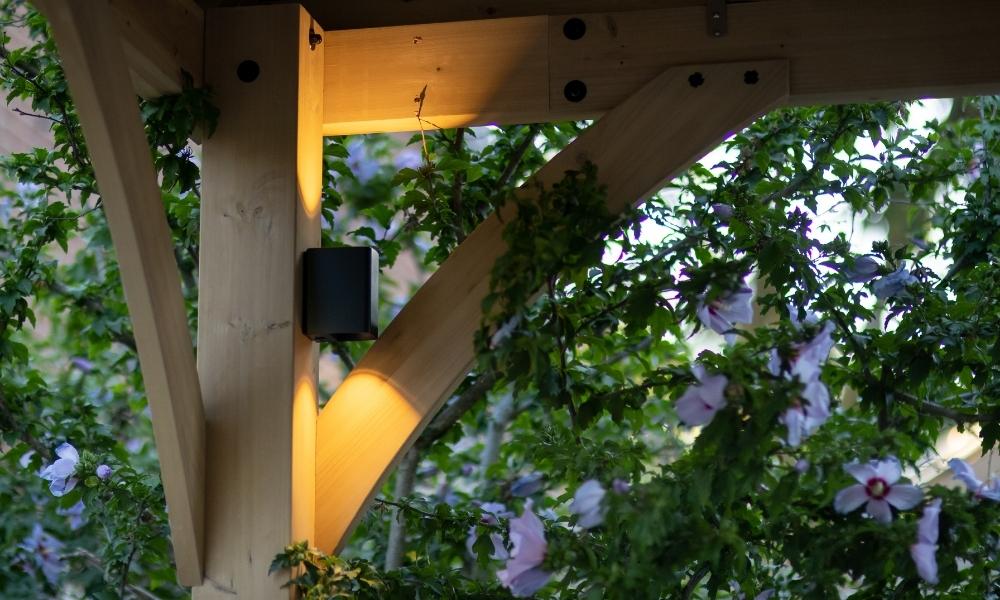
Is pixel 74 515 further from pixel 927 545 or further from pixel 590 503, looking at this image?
pixel 927 545

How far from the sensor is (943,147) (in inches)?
108

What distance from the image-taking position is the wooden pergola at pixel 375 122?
1910mm

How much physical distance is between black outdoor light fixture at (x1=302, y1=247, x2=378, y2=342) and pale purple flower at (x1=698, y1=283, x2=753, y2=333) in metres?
0.54

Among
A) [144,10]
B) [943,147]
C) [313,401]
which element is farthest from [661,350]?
[144,10]

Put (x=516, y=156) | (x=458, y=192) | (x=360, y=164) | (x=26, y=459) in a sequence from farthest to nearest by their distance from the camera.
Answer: (x=360, y=164)
(x=26, y=459)
(x=516, y=156)
(x=458, y=192)

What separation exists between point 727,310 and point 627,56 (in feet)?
1.63

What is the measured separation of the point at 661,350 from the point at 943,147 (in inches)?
35.9

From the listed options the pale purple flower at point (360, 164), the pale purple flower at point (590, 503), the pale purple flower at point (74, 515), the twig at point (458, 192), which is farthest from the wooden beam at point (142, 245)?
the pale purple flower at point (360, 164)

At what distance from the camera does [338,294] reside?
6.51 feet

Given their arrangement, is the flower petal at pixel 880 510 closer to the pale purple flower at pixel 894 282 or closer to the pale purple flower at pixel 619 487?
the pale purple flower at pixel 619 487

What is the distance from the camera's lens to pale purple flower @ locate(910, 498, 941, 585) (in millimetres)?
1589

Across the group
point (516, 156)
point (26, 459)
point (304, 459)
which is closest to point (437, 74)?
point (516, 156)

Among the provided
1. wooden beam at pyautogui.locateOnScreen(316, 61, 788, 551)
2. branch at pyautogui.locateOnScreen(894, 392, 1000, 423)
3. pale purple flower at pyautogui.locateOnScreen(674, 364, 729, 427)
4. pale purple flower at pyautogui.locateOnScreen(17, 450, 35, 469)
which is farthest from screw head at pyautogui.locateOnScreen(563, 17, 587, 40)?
pale purple flower at pyautogui.locateOnScreen(17, 450, 35, 469)

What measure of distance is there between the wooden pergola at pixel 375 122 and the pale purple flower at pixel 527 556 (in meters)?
0.35
